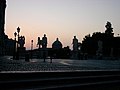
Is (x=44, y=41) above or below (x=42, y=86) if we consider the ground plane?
above

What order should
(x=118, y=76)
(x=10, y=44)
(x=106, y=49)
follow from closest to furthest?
1. (x=118, y=76)
2. (x=106, y=49)
3. (x=10, y=44)

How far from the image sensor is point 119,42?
124 meters

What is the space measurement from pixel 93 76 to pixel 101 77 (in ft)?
0.99

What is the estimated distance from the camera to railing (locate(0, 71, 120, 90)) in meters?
10.3

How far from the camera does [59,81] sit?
11.6 metres

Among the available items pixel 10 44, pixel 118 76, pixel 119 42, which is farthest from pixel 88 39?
pixel 118 76

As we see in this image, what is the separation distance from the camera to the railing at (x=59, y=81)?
10.3 meters

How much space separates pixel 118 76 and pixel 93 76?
1.67 meters

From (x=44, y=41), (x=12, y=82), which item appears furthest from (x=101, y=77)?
(x=44, y=41)

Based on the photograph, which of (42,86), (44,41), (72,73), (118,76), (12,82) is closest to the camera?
(12,82)

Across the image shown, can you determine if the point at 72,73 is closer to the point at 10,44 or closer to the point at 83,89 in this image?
the point at 83,89

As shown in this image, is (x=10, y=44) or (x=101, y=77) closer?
(x=101, y=77)

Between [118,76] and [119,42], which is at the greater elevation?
[119,42]

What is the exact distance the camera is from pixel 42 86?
1095cm
